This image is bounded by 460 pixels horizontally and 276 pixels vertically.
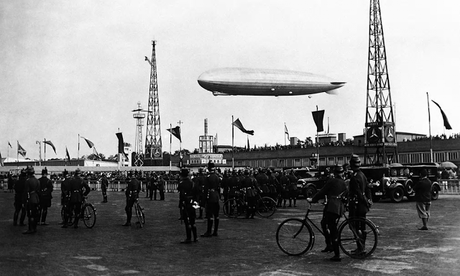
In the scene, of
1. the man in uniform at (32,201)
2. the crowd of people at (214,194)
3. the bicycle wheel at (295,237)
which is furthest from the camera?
the man in uniform at (32,201)

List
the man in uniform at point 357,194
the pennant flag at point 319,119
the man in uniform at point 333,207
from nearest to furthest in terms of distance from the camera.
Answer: the man in uniform at point 333,207
the man in uniform at point 357,194
the pennant flag at point 319,119

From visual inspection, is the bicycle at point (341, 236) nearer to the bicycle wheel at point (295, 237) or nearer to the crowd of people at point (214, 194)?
the bicycle wheel at point (295, 237)

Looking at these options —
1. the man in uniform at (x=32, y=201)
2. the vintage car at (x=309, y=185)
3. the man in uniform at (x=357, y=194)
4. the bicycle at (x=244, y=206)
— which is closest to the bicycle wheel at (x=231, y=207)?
the bicycle at (x=244, y=206)

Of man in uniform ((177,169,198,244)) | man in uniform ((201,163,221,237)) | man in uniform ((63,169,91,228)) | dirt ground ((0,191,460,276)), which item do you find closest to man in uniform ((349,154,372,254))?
dirt ground ((0,191,460,276))

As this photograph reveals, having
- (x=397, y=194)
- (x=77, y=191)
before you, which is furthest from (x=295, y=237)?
(x=397, y=194)

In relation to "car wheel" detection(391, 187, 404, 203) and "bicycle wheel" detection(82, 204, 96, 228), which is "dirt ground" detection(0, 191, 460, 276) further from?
"car wheel" detection(391, 187, 404, 203)

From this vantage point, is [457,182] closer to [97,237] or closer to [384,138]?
[384,138]
